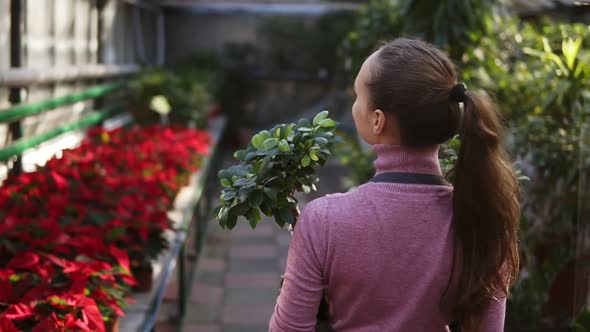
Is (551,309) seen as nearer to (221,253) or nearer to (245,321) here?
(245,321)

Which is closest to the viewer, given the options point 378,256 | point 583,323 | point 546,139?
point 378,256

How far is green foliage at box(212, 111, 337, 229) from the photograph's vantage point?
1.44m

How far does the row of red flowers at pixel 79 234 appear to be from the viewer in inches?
75.0

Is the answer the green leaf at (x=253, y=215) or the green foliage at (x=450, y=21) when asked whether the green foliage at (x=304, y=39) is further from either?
the green leaf at (x=253, y=215)

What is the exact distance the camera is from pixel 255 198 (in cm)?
143

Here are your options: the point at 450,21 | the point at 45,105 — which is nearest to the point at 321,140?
the point at 450,21

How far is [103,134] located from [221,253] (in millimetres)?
1649

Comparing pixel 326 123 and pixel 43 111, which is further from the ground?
pixel 326 123

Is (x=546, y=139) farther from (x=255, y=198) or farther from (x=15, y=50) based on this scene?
(x=15, y=50)

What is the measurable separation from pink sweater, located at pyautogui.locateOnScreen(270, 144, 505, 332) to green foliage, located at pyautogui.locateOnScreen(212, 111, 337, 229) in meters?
0.12

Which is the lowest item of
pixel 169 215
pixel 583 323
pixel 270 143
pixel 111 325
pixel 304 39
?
pixel 169 215

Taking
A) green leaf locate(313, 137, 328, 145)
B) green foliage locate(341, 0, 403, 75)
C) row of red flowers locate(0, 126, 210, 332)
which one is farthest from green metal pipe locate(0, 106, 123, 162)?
green leaf locate(313, 137, 328, 145)

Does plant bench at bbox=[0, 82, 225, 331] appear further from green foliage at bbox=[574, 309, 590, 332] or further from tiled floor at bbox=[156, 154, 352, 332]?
green foliage at bbox=[574, 309, 590, 332]

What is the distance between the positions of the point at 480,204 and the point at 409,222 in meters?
0.14
